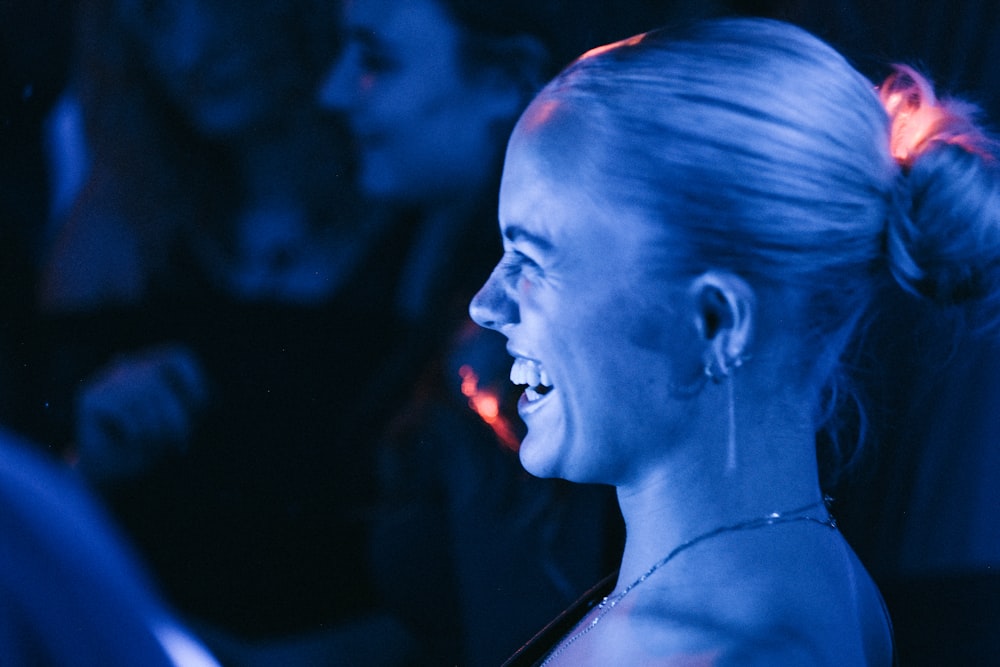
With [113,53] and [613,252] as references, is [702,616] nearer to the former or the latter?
[613,252]

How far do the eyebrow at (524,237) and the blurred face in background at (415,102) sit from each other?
0.72m

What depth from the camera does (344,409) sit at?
152 cm

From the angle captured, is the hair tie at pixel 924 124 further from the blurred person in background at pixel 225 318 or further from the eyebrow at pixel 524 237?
the blurred person in background at pixel 225 318

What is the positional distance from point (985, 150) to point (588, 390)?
38 centimetres

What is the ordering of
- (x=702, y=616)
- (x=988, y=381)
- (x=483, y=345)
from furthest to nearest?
(x=483, y=345) < (x=988, y=381) < (x=702, y=616)

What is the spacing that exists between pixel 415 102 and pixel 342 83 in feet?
0.43

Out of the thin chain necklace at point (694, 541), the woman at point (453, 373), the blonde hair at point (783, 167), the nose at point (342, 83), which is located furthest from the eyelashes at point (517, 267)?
the nose at point (342, 83)

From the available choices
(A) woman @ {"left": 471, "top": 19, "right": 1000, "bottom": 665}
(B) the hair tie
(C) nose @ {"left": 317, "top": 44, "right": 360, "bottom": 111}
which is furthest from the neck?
(C) nose @ {"left": 317, "top": 44, "right": 360, "bottom": 111}

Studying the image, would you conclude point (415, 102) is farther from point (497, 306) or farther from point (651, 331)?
point (651, 331)

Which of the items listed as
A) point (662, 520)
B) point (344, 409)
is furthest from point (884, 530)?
point (344, 409)

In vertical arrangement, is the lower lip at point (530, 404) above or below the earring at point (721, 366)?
below

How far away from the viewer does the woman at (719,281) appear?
2.21 ft

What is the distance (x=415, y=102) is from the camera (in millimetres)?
1454

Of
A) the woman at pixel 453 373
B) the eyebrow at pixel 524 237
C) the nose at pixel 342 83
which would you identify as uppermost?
the nose at pixel 342 83
